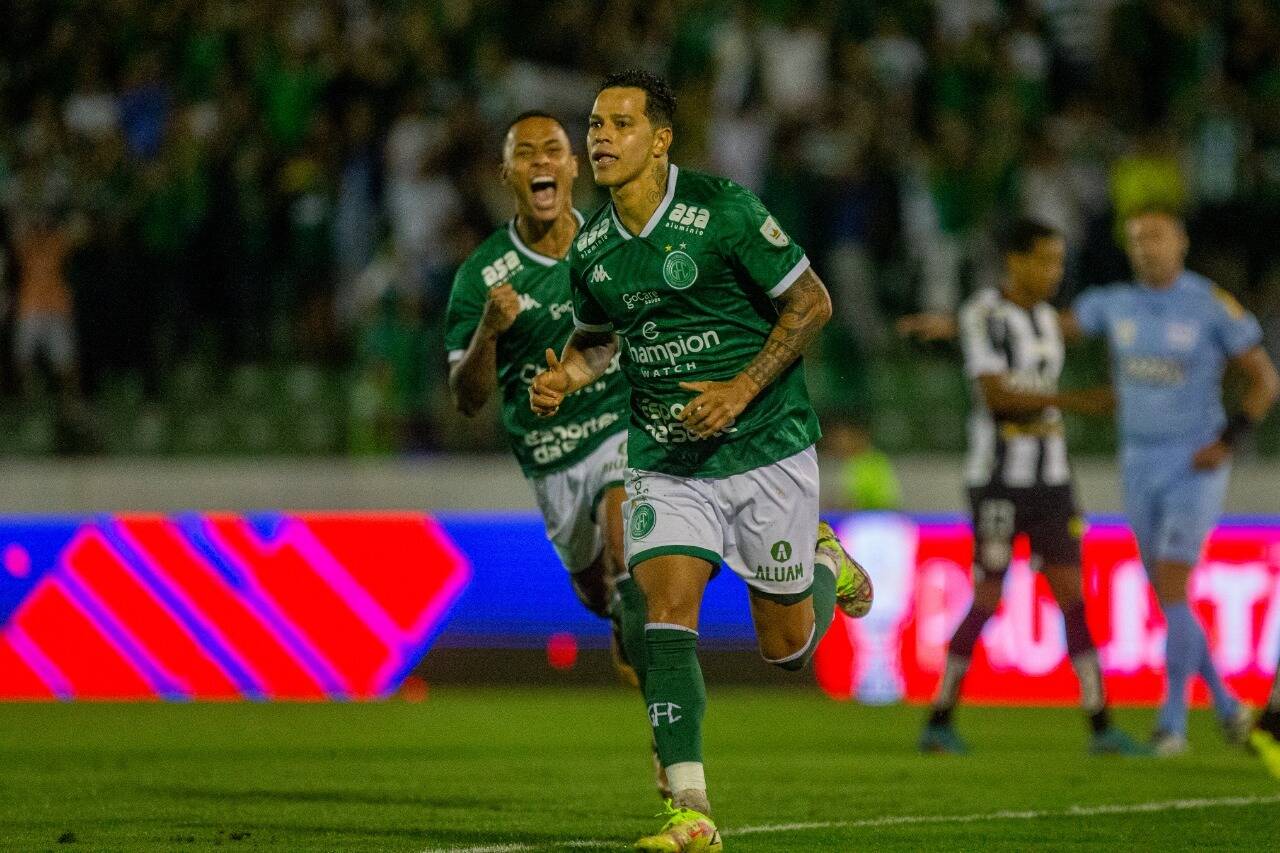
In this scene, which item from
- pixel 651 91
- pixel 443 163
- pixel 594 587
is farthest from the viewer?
pixel 443 163

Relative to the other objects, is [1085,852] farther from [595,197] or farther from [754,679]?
[595,197]

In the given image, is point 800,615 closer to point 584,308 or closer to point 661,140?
point 584,308

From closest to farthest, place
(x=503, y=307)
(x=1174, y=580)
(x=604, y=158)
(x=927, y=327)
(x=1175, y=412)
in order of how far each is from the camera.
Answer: (x=604, y=158)
(x=503, y=307)
(x=927, y=327)
(x=1174, y=580)
(x=1175, y=412)

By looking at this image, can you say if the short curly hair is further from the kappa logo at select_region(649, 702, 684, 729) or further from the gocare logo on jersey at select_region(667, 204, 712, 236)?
the kappa logo at select_region(649, 702, 684, 729)

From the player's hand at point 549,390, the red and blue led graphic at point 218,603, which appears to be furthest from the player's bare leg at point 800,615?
the red and blue led graphic at point 218,603

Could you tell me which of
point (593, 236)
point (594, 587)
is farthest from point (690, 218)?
point (594, 587)

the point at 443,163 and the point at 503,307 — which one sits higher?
the point at 503,307

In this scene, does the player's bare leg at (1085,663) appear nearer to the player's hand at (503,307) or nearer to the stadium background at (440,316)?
the stadium background at (440,316)

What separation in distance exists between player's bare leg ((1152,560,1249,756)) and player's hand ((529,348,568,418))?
5120 millimetres

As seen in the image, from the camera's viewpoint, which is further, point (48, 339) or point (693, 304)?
point (48, 339)

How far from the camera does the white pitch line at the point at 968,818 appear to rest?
657 centimetres

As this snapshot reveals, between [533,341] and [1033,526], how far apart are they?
3473 millimetres

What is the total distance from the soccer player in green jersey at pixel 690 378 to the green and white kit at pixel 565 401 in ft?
4.49

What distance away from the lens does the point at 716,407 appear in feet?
21.0
